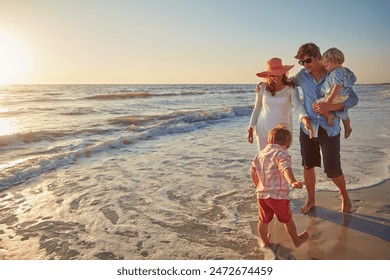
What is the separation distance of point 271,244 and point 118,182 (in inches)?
119

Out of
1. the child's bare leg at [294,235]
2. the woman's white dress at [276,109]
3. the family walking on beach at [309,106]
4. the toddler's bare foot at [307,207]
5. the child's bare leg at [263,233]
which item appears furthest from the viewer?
the toddler's bare foot at [307,207]

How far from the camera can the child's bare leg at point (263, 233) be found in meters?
3.09

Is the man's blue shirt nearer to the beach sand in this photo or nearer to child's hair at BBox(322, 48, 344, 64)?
child's hair at BBox(322, 48, 344, 64)

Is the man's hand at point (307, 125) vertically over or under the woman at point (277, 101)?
under

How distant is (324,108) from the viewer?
344cm

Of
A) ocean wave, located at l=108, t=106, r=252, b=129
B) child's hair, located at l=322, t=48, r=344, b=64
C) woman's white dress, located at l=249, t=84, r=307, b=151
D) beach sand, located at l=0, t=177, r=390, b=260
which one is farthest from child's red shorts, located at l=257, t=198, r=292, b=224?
ocean wave, located at l=108, t=106, r=252, b=129

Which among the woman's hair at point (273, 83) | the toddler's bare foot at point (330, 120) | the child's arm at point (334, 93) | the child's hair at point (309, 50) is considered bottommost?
the toddler's bare foot at point (330, 120)

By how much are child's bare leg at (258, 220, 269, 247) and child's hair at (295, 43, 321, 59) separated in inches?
75.0

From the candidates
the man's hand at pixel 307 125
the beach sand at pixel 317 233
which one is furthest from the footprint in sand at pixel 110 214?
the man's hand at pixel 307 125

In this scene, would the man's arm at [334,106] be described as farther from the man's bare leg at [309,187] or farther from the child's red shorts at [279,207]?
the child's red shorts at [279,207]

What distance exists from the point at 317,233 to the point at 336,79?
1.67 meters

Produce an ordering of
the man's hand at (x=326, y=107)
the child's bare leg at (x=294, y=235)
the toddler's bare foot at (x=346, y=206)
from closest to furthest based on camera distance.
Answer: the child's bare leg at (x=294, y=235)
the man's hand at (x=326, y=107)
the toddler's bare foot at (x=346, y=206)

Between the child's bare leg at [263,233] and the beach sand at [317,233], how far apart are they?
8 cm

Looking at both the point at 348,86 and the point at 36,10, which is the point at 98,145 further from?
the point at 348,86
